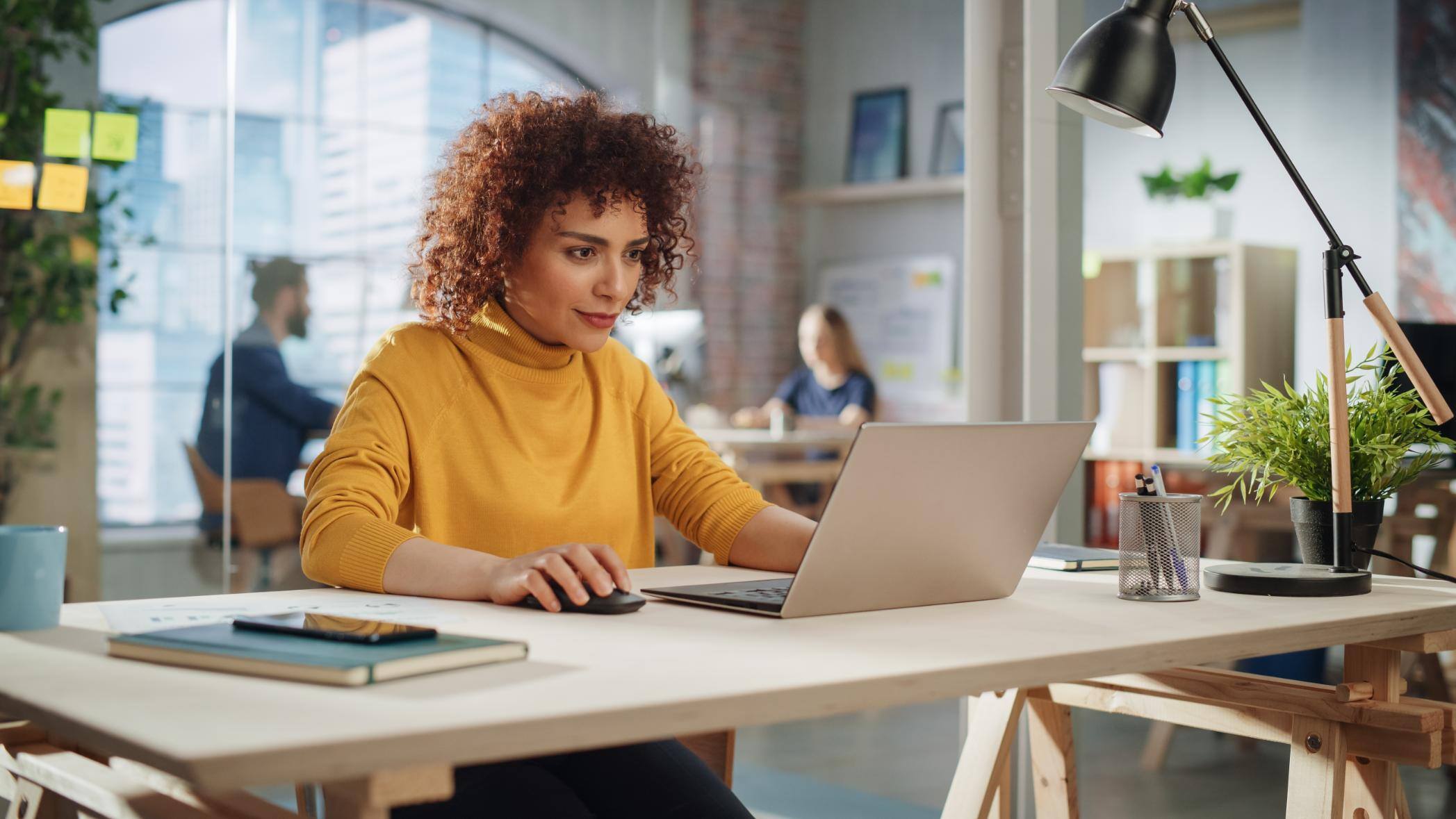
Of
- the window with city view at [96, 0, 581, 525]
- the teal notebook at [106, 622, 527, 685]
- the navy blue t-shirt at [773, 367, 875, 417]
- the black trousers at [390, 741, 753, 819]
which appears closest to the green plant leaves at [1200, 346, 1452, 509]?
the black trousers at [390, 741, 753, 819]

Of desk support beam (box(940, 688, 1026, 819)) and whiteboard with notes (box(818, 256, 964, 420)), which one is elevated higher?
whiteboard with notes (box(818, 256, 964, 420))

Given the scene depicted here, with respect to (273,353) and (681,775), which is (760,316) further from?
(681,775)

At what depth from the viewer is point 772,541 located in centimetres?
Answer: 165

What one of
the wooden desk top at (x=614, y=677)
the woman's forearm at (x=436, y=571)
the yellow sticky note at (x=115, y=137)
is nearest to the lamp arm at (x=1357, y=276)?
the wooden desk top at (x=614, y=677)

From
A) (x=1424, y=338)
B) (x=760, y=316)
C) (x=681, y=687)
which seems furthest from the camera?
(x=760, y=316)

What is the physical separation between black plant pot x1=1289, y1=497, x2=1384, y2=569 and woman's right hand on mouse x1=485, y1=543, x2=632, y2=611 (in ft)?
2.76

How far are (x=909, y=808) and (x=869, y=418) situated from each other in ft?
9.47

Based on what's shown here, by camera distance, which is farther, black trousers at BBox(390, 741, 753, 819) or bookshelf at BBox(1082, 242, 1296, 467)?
bookshelf at BBox(1082, 242, 1296, 467)

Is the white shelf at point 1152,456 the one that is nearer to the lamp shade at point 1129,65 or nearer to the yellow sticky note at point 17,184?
the lamp shade at point 1129,65

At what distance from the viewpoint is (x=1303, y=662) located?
2955 mm

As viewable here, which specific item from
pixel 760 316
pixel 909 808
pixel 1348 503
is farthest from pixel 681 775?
pixel 760 316

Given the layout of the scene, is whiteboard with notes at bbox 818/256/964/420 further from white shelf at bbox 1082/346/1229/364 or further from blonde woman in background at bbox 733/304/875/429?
white shelf at bbox 1082/346/1229/364

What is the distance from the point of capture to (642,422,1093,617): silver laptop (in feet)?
3.77

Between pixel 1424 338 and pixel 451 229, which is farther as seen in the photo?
pixel 1424 338
